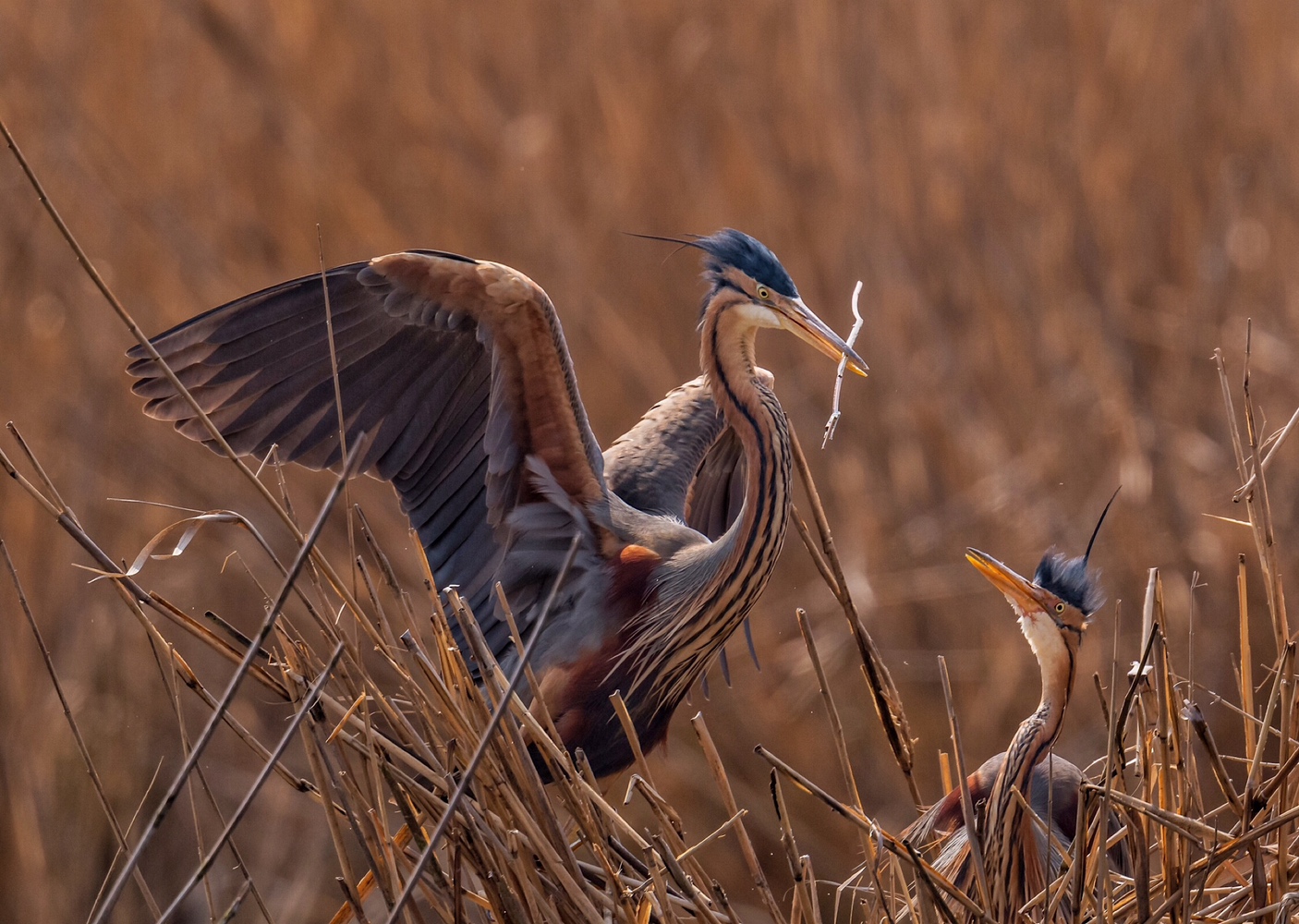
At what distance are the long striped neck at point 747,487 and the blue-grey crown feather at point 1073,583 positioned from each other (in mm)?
467

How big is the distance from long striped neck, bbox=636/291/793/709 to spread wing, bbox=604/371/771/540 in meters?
0.24

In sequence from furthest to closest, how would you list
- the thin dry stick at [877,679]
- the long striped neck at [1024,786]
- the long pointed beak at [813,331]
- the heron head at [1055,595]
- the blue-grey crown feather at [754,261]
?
the blue-grey crown feather at [754,261], the long pointed beak at [813,331], the heron head at [1055,595], the long striped neck at [1024,786], the thin dry stick at [877,679]

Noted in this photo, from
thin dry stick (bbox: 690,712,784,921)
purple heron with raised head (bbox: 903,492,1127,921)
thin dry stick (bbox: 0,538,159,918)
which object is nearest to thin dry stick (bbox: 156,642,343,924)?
thin dry stick (bbox: 0,538,159,918)

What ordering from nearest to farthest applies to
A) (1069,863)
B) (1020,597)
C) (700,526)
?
1. (1069,863)
2. (1020,597)
3. (700,526)

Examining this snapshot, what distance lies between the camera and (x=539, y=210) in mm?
4352

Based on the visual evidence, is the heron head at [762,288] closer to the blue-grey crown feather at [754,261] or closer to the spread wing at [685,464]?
the blue-grey crown feather at [754,261]

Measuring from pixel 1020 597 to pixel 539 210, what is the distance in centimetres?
233

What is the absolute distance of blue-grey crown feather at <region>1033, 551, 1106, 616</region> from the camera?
241cm

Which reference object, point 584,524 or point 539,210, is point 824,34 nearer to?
point 539,210

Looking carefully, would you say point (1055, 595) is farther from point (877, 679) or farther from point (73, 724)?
point (73, 724)

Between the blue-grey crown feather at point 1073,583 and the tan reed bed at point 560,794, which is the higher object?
the tan reed bed at point 560,794

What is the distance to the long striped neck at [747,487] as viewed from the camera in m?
2.68

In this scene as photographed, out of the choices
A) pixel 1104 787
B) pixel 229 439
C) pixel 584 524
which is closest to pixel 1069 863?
pixel 1104 787

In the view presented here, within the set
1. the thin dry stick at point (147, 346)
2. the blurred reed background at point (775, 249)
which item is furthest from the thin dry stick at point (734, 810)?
the blurred reed background at point (775, 249)
